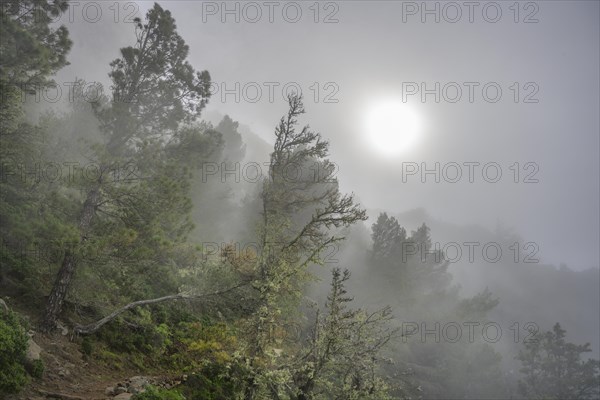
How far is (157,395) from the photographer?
316 inches

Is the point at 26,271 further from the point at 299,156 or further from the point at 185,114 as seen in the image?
the point at 299,156

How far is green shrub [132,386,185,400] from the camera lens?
7.75 metres

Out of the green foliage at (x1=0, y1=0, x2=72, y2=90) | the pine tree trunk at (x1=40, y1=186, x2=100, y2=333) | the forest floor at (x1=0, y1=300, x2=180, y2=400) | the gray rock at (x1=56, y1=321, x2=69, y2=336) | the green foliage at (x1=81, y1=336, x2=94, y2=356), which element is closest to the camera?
the forest floor at (x1=0, y1=300, x2=180, y2=400)

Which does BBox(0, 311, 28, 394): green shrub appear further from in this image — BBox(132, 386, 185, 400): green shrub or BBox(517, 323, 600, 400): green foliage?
BBox(517, 323, 600, 400): green foliage

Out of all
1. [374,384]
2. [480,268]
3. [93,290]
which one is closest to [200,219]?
[93,290]

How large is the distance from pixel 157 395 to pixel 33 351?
3.12 meters

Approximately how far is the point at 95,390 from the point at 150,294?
6.74m

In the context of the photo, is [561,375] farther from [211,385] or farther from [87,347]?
[87,347]

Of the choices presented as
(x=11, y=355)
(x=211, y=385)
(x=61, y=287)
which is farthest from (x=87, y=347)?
(x=211, y=385)

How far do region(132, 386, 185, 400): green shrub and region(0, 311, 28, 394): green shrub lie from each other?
90.4 inches

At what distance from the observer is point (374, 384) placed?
1012 centimetres

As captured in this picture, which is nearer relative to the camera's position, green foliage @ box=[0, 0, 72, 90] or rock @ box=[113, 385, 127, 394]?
rock @ box=[113, 385, 127, 394]

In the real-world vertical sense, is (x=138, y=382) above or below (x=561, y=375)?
above

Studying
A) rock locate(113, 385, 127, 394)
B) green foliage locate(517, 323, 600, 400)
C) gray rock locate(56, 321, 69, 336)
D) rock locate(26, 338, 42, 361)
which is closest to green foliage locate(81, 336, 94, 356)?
gray rock locate(56, 321, 69, 336)
